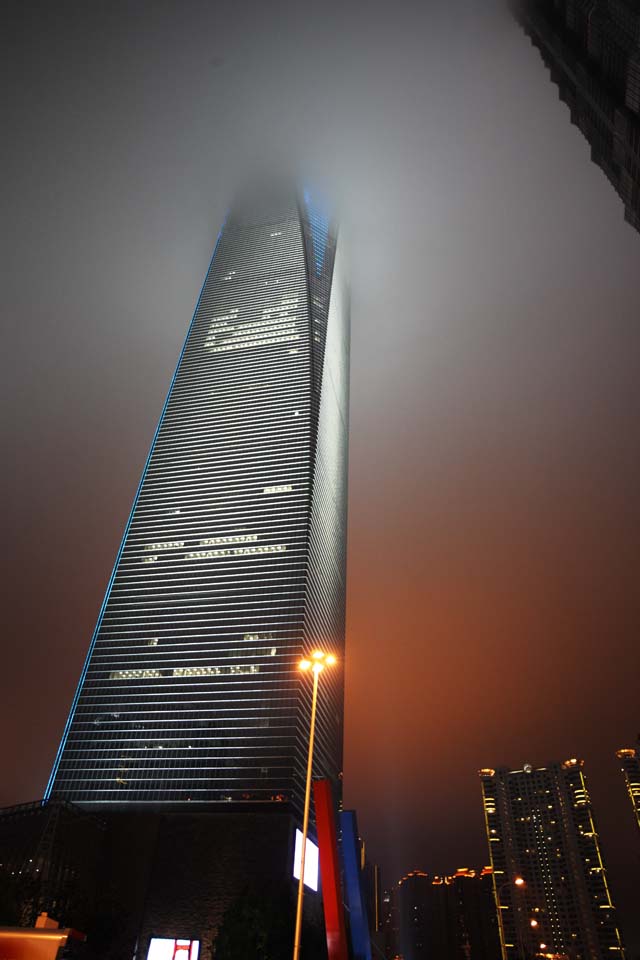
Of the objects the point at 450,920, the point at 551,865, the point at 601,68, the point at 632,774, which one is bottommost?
the point at 450,920

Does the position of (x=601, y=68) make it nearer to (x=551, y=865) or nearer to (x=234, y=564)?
(x=234, y=564)

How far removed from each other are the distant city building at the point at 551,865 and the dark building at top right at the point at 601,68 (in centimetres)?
11015

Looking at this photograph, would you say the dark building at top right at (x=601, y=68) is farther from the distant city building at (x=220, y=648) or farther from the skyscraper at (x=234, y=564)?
the skyscraper at (x=234, y=564)

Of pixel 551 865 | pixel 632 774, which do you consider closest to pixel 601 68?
pixel 551 865

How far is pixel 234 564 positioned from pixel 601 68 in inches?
3650

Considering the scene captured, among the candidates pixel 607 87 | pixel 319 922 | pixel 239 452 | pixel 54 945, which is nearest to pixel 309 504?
pixel 239 452

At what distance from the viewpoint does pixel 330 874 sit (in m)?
28.3

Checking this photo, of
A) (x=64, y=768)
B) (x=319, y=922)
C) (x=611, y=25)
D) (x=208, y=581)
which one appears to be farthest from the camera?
(x=208, y=581)

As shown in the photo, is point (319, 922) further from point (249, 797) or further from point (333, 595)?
point (333, 595)

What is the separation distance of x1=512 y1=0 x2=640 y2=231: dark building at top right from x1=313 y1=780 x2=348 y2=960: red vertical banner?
4670 centimetres

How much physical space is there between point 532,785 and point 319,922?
65.7 m

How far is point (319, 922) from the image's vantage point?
7694 centimetres

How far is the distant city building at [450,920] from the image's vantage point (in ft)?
384

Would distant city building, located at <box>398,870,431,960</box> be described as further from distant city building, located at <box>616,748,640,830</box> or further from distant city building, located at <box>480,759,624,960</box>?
distant city building, located at <box>616,748,640,830</box>
